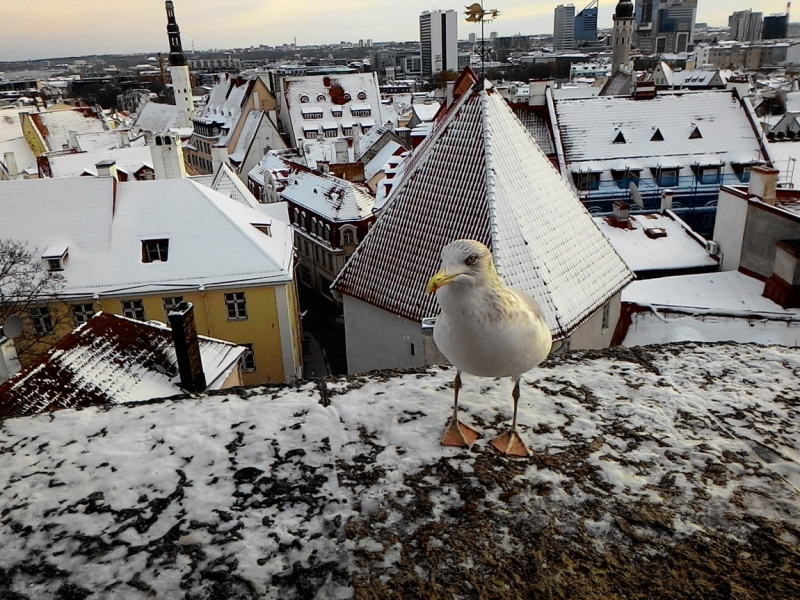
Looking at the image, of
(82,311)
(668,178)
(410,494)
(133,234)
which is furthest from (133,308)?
(668,178)

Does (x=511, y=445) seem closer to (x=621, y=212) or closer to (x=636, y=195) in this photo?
(x=621, y=212)

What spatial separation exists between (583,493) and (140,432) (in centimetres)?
231

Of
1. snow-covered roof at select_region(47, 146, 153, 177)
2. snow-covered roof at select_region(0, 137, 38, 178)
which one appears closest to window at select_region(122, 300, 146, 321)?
snow-covered roof at select_region(47, 146, 153, 177)

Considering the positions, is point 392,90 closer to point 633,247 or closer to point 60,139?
point 60,139

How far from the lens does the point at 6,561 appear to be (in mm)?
2479

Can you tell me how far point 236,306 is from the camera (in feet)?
68.6

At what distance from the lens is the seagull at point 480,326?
321cm

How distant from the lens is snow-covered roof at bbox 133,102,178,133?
3103 inches

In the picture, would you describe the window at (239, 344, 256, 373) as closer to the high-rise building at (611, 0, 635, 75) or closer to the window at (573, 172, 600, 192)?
the window at (573, 172, 600, 192)

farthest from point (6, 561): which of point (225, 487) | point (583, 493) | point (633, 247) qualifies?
point (633, 247)

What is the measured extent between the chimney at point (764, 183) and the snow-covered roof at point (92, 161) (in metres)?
34.2

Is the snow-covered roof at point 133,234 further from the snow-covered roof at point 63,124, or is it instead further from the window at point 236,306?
the snow-covered roof at point 63,124

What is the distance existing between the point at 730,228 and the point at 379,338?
12551mm

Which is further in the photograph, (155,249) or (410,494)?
(155,249)
